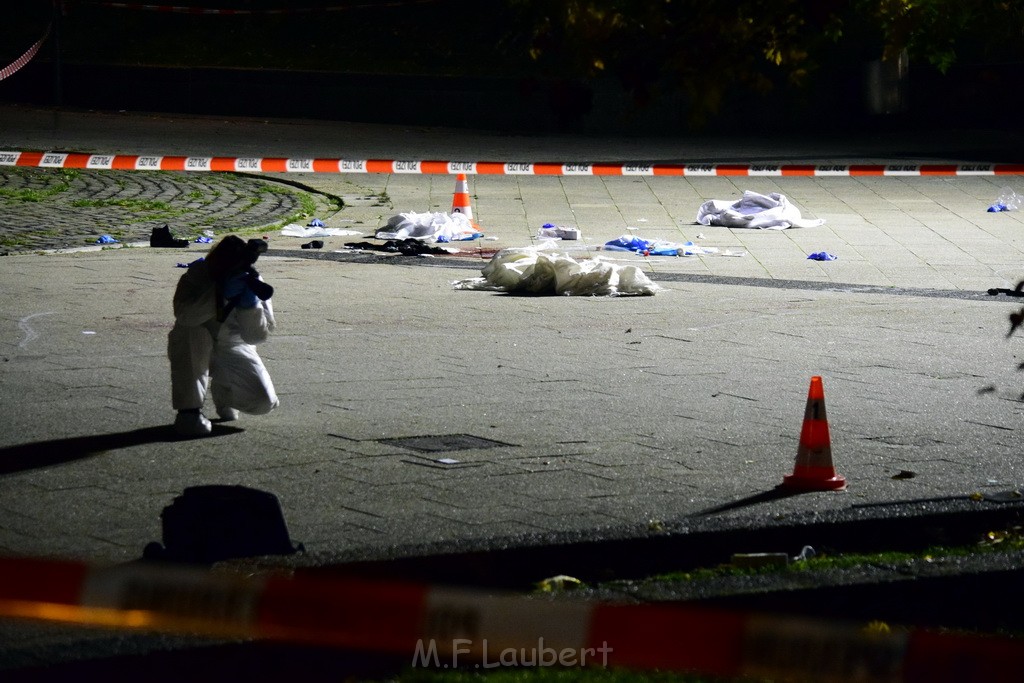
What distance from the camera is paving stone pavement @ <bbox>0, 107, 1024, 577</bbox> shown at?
5.81 meters

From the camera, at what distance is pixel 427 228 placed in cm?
1475

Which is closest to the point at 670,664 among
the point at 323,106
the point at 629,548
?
the point at 629,548

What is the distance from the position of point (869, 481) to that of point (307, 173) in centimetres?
1501

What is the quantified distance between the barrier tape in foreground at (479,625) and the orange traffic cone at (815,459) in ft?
8.03

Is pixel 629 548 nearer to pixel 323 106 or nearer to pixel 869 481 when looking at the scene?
pixel 869 481

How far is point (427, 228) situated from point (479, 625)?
1121 cm

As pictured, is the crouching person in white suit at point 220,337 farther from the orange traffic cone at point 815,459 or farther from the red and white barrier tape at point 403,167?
the red and white barrier tape at point 403,167

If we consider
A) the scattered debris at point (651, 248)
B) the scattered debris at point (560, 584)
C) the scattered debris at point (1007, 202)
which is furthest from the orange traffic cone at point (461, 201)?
the scattered debris at point (560, 584)

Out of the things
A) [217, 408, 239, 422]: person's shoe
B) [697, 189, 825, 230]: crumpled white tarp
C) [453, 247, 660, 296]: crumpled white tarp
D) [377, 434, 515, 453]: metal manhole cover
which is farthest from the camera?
[697, 189, 825, 230]: crumpled white tarp

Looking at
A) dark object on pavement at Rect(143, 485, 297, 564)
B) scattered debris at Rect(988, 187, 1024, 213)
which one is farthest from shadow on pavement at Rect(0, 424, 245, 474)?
scattered debris at Rect(988, 187, 1024, 213)

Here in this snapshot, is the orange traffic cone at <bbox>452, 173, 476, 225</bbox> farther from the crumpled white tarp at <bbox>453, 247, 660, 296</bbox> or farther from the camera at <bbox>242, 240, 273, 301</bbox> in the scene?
the camera at <bbox>242, 240, 273, 301</bbox>

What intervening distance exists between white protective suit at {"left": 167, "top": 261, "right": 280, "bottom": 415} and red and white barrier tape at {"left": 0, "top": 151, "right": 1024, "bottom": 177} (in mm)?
9213

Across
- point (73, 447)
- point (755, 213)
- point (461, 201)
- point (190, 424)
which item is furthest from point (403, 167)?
point (73, 447)

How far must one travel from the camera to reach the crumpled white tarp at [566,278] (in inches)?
456
